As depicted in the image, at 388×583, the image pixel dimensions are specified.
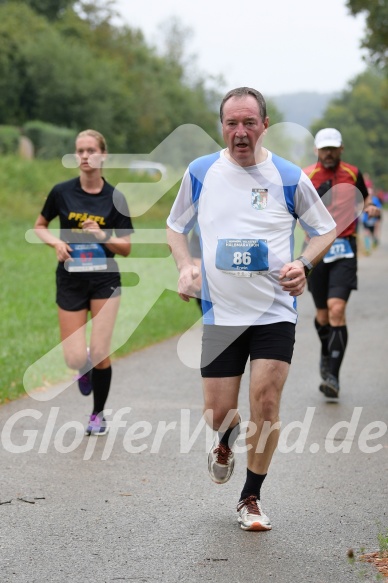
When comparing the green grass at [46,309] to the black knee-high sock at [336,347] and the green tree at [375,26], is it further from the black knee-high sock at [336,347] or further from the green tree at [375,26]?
the green tree at [375,26]

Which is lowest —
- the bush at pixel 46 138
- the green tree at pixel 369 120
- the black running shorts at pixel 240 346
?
the black running shorts at pixel 240 346

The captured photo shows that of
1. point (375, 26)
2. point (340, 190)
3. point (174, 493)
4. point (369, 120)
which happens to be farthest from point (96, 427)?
point (369, 120)

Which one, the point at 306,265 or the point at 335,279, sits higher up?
the point at 306,265

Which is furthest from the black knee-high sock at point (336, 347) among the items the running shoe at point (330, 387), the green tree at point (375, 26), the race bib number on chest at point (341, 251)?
the green tree at point (375, 26)

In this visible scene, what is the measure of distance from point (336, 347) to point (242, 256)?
430 cm

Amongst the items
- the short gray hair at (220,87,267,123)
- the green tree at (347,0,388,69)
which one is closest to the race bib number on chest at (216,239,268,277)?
the short gray hair at (220,87,267,123)

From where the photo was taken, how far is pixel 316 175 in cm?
938

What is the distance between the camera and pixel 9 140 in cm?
3997

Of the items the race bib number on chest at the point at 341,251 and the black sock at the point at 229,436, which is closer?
the black sock at the point at 229,436

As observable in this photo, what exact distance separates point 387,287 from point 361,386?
1162 centimetres

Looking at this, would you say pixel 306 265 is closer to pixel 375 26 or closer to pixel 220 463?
pixel 220 463

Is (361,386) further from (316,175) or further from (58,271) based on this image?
(58,271)

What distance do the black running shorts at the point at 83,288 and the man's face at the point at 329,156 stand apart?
2425 mm

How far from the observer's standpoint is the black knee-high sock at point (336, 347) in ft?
31.4
